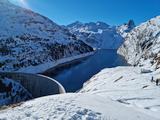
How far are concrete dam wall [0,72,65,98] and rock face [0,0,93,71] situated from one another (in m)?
17.9

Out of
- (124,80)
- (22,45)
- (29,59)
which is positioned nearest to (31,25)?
(22,45)

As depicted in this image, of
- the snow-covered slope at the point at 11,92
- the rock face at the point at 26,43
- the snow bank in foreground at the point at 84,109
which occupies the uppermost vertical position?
the rock face at the point at 26,43

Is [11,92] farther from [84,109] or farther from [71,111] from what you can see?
[84,109]

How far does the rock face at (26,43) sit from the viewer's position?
8400 cm

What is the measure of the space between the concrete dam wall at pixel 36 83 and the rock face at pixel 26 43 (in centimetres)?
1786

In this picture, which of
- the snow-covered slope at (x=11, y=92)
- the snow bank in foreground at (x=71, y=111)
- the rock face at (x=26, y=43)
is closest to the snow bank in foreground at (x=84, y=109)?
the snow bank in foreground at (x=71, y=111)

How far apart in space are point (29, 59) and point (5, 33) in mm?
26710

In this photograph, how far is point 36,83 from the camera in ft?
177

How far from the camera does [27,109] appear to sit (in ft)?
58.2

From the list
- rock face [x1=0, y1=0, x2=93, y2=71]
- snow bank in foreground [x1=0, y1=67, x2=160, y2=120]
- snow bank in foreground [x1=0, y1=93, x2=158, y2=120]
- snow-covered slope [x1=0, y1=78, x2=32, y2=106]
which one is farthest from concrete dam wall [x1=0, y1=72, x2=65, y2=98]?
snow bank in foreground [x1=0, y1=93, x2=158, y2=120]

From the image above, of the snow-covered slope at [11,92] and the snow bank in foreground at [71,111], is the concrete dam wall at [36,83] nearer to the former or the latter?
the snow-covered slope at [11,92]

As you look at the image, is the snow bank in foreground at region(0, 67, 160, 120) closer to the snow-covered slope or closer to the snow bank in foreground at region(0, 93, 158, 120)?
the snow bank in foreground at region(0, 93, 158, 120)

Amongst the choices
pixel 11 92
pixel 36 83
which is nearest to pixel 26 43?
pixel 36 83

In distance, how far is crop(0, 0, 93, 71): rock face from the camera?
276 ft
